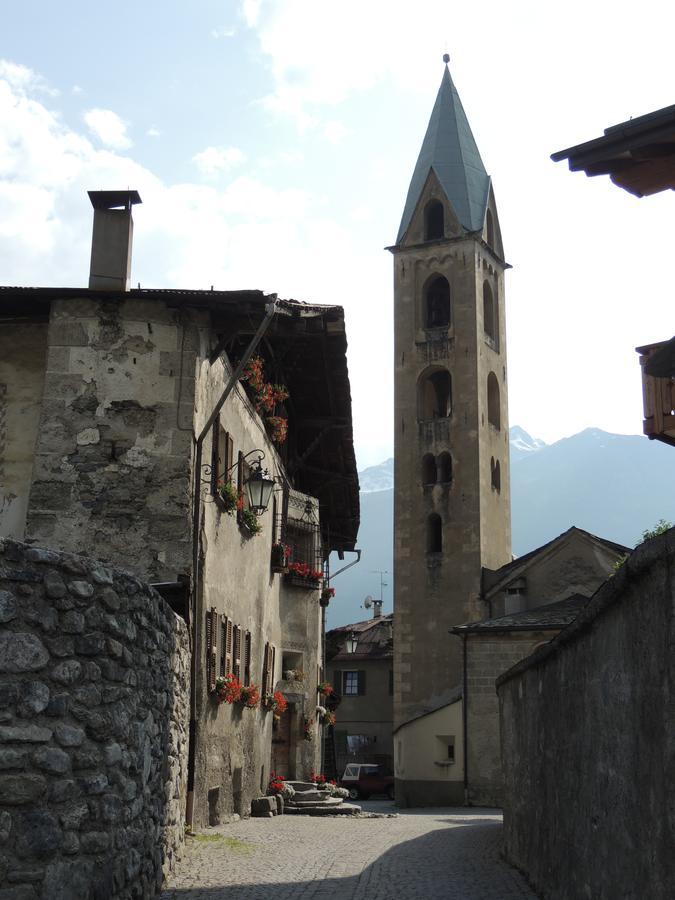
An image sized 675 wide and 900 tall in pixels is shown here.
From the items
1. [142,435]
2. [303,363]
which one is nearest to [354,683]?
[303,363]

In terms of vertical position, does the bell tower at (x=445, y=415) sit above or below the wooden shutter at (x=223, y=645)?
above

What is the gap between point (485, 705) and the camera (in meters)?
32.0

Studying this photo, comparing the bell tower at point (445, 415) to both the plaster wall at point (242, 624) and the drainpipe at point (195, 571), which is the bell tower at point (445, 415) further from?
the drainpipe at point (195, 571)

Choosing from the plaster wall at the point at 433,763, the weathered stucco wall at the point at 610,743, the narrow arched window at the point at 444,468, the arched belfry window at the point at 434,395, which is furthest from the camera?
the arched belfry window at the point at 434,395

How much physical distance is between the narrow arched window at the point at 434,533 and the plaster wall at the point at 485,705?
13268 millimetres

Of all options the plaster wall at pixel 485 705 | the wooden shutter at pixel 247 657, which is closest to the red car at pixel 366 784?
the plaster wall at pixel 485 705

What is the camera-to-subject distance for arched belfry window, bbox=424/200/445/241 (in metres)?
51.0

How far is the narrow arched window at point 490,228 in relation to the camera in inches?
Answer: 2024

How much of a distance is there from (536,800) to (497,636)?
Result: 73.6 feet

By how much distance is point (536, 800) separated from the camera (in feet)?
32.0

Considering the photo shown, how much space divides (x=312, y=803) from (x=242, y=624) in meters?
5.15

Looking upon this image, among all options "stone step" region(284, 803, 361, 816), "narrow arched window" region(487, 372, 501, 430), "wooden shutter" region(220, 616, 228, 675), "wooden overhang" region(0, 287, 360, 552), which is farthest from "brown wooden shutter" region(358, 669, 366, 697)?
Result: "wooden shutter" region(220, 616, 228, 675)

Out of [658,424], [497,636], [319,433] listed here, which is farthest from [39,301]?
[497,636]

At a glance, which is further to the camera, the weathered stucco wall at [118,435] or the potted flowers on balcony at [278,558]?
the potted flowers on balcony at [278,558]
